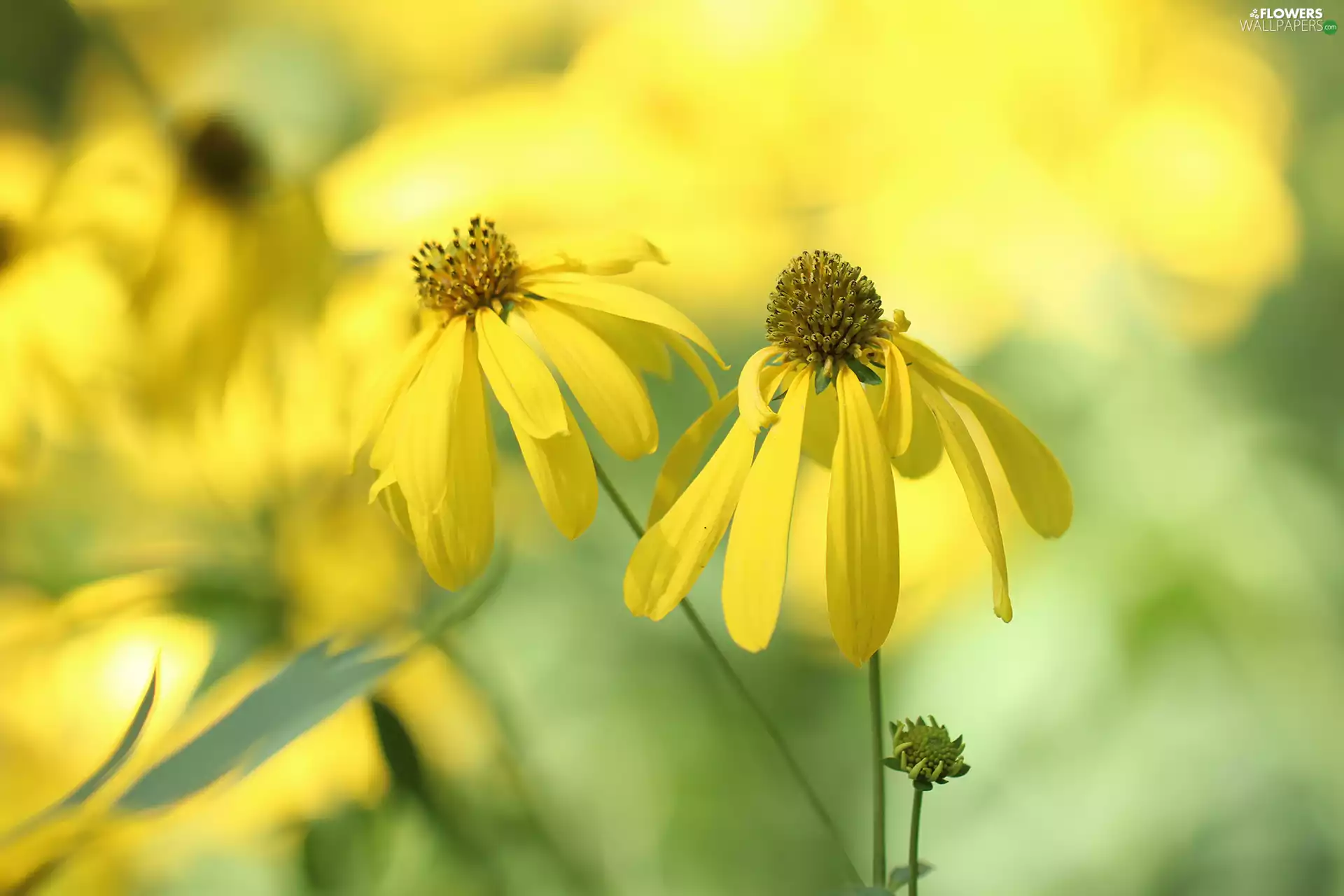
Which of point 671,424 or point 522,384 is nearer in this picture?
point 522,384

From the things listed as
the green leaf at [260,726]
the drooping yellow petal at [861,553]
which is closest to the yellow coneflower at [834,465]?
the drooping yellow petal at [861,553]

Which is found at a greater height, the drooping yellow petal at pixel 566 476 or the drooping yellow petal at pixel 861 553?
the drooping yellow petal at pixel 566 476

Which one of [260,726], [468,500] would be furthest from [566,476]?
[260,726]

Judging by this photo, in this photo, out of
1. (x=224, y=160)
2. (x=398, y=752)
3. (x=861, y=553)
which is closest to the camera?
(x=861, y=553)

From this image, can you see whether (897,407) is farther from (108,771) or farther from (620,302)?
(108,771)

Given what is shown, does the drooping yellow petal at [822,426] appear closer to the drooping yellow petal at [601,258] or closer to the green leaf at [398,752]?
the drooping yellow petal at [601,258]

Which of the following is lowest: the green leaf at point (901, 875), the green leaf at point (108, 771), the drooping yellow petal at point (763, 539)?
the green leaf at point (901, 875)
